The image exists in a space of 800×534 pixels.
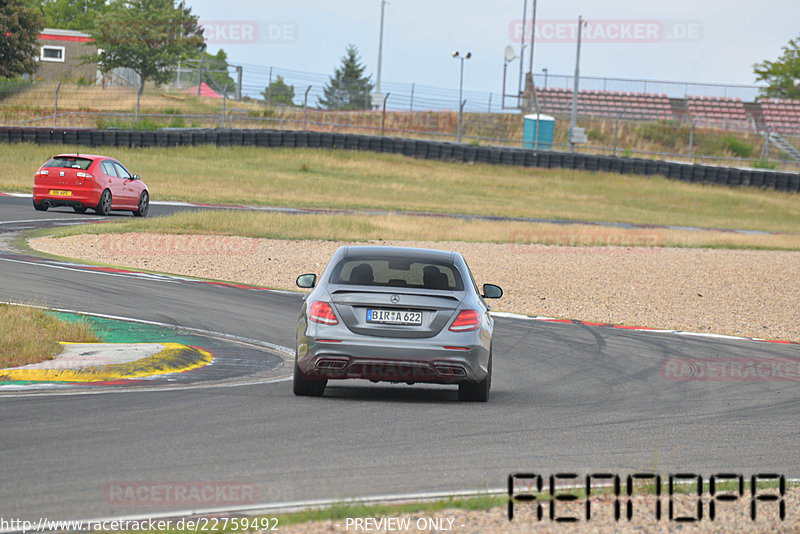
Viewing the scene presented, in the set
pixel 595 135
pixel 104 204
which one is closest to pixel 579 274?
pixel 104 204

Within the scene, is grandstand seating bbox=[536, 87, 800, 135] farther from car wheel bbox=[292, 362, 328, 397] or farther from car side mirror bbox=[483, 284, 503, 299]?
car wheel bbox=[292, 362, 328, 397]

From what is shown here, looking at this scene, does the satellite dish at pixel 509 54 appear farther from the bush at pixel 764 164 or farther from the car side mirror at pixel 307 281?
the car side mirror at pixel 307 281

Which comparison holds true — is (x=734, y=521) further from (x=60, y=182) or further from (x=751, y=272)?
(x=60, y=182)

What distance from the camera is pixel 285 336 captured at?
518 inches

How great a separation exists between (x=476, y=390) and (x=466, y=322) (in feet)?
2.27

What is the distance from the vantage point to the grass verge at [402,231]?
2589 cm

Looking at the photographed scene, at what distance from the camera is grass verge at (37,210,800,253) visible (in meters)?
25.9

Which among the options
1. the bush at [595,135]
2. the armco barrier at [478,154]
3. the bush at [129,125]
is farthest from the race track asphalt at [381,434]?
the bush at [595,135]

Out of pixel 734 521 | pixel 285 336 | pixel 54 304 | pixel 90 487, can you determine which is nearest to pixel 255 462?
pixel 90 487

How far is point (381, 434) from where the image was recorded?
7.48 metres

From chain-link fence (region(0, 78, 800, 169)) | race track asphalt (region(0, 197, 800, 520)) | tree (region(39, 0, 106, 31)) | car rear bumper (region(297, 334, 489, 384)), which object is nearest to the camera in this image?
race track asphalt (region(0, 197, 800, 520))

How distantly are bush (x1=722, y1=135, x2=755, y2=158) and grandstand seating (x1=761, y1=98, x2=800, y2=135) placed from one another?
3.47 metres

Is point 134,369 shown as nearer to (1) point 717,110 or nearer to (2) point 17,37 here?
(2) point 17,37

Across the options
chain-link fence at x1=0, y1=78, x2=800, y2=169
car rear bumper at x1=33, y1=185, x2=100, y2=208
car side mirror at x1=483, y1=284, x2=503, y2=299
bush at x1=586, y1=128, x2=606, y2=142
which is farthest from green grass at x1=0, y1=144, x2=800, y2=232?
car side mirror at x1=483, y1=284, x2=503, y2=299
